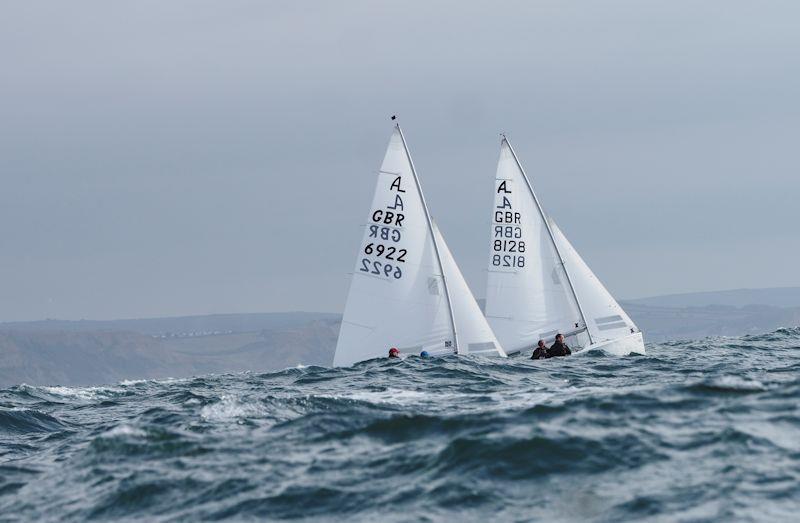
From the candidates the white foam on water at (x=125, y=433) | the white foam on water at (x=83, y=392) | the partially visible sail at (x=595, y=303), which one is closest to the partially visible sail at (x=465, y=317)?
the partially visible sail at (x=595, y=303)

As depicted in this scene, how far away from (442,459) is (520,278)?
86.5ft

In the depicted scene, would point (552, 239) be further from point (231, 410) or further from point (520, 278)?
point (231, 410)

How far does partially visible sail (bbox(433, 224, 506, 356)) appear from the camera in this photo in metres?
37.9

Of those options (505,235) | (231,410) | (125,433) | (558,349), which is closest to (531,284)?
(505,235)

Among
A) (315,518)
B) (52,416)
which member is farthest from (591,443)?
(52,416)

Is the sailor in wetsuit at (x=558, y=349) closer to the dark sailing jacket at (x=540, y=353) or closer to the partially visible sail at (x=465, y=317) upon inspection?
the dark sailing jacket at (x=540, y=353)

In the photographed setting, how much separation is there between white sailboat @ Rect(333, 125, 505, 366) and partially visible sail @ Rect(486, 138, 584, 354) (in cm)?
349

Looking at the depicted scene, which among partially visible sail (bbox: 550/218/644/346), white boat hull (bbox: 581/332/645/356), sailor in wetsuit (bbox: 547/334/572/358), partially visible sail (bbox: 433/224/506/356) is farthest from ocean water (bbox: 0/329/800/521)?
partially visible sail (bbox: 550/218/644/346)

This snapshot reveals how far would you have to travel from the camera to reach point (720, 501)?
1321cm

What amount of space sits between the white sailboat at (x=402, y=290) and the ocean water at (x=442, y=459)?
43.6 ft

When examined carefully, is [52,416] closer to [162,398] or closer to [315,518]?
[162,398]

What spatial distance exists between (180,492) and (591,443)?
216 inches

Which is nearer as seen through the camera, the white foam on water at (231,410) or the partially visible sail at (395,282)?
the white foam on water at (231,410)

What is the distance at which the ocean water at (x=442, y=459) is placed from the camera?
1377 centimetres
